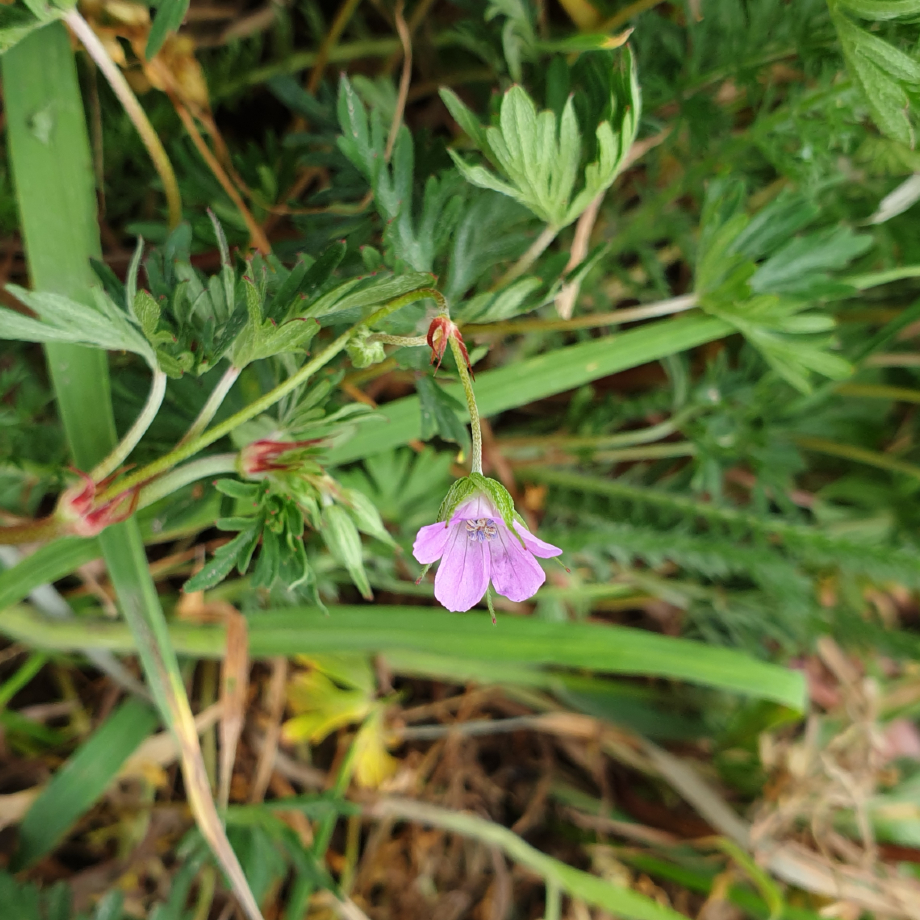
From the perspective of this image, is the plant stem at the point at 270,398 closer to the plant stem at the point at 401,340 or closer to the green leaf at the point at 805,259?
the plant stem at the point at 401,340

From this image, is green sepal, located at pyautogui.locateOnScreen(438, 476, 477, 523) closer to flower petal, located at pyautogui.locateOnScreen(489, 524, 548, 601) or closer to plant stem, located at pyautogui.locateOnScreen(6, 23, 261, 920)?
flower petal, located at pyautogui.locateOnScreen(489, 524, 548, 601)

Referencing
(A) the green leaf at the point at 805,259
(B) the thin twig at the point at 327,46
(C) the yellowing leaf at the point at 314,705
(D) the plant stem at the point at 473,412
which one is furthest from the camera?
(C) the yellowing leaf at the point at 314,705

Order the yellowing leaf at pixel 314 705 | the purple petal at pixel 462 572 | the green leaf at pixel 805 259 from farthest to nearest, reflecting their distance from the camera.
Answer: the yellowing leaf at pixel 314 705 → the green leaf at pixel 805 259 → the purple petal at pixel 462 572

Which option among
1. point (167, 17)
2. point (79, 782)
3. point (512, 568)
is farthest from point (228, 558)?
point (79, 782)

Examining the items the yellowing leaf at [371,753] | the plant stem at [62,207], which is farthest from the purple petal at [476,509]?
the yellowing leaf at [371,753]

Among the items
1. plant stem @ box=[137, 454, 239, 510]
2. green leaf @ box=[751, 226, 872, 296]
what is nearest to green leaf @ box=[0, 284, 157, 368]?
plant stem @ box=[137, 454, 239, 510]

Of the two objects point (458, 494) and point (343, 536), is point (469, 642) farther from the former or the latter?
point (458, 494)
